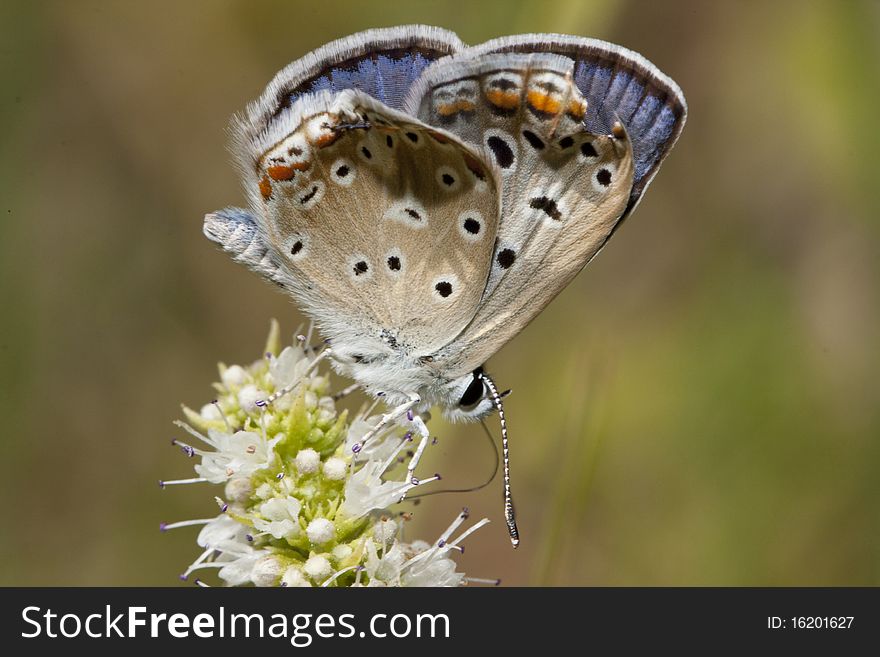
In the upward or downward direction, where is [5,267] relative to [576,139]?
upward

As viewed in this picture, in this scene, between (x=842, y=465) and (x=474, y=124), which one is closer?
(x=474, y=124)

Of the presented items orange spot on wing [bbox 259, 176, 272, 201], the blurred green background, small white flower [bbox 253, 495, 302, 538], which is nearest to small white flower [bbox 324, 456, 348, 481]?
small white flower [bbox 253, 495, 302, 538]

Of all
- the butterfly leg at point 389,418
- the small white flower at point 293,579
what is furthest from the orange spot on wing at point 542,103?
the small white flower at point 293,579

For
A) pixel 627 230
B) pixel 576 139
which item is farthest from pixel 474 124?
pixel 627 230

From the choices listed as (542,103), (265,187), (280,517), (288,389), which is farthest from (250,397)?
(542,103)

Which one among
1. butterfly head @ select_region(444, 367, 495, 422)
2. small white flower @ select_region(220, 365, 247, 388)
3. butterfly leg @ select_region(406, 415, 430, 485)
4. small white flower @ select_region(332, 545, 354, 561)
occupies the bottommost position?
small white flower @ select_region(332, 545, 354, 561)

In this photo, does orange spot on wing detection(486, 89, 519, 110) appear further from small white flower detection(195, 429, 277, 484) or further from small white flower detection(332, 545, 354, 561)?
small white flower detection(332, 545, 354, 561)

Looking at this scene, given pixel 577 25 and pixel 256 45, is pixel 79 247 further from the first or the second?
pixel 577 25
